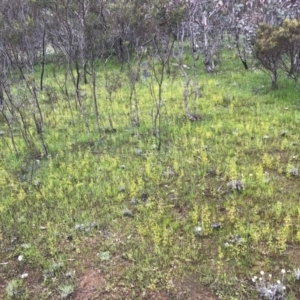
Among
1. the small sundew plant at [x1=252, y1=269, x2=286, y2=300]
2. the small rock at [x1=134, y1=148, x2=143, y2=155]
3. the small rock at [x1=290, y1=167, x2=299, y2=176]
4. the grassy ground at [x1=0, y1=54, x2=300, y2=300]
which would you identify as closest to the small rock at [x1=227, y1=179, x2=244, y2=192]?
the grassy ground at [x1=0, y1=54, x2=300, y2=300]

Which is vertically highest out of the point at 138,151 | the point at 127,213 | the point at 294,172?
the point at 294,172

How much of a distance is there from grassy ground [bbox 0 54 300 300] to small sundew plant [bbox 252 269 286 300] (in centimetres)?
9

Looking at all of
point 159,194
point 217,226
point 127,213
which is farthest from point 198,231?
point 159,194

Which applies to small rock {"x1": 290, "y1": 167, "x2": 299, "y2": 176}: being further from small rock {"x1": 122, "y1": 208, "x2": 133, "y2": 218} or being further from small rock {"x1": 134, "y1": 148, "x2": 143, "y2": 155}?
small rock {"x1": 134, "y1": 148, "x2": 143, "y2": 155}

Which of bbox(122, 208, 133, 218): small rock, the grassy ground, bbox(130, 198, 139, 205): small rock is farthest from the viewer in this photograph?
bbox(130, 198, 139, 205): small rock

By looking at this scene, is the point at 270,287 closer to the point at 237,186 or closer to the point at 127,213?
the point at 237,186

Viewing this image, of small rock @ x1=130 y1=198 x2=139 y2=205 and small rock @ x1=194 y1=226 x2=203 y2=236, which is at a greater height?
small rock @ x1=194 y1=226 x2=203 y2=236

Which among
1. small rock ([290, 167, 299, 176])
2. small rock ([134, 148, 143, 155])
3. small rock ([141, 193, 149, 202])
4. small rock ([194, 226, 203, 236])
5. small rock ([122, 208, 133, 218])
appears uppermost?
small rock ([290, 167, 299, 176])

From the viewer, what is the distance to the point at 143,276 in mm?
5738

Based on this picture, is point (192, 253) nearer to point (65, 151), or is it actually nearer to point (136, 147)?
point (136, 147)

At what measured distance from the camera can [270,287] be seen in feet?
16.7

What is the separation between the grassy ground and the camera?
5.72m

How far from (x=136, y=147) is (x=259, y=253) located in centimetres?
530

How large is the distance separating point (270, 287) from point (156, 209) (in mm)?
2860
